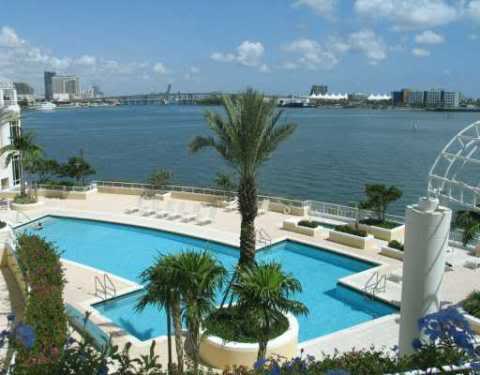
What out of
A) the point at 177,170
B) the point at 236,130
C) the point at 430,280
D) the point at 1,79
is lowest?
the point at 177,170

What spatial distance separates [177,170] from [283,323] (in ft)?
143

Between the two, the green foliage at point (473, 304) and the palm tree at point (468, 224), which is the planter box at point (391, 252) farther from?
the green foliage at point (473, 304)

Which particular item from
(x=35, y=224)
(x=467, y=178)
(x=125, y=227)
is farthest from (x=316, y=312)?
(x=467, y=178)

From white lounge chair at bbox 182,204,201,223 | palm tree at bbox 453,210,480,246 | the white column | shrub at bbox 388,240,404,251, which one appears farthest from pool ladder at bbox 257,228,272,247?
the white column

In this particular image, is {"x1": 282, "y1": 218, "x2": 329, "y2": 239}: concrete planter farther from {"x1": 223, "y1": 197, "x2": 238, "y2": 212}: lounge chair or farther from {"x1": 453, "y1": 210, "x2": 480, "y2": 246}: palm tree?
{"x1": 453, "y1": 210, "x2": 480, "y2": 246}: palm tree

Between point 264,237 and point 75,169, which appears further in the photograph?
point 75,169

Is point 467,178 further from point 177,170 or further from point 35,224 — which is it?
point 35,224

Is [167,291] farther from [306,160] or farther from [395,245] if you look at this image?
[306,160]

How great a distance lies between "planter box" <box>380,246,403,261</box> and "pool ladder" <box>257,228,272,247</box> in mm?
4203

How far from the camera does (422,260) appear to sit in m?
6.95

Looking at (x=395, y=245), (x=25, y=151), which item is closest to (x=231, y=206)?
(x=395, y=245)

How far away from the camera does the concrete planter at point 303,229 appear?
1912 centimetres

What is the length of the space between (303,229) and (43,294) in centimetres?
1205

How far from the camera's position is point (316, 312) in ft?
42.4
